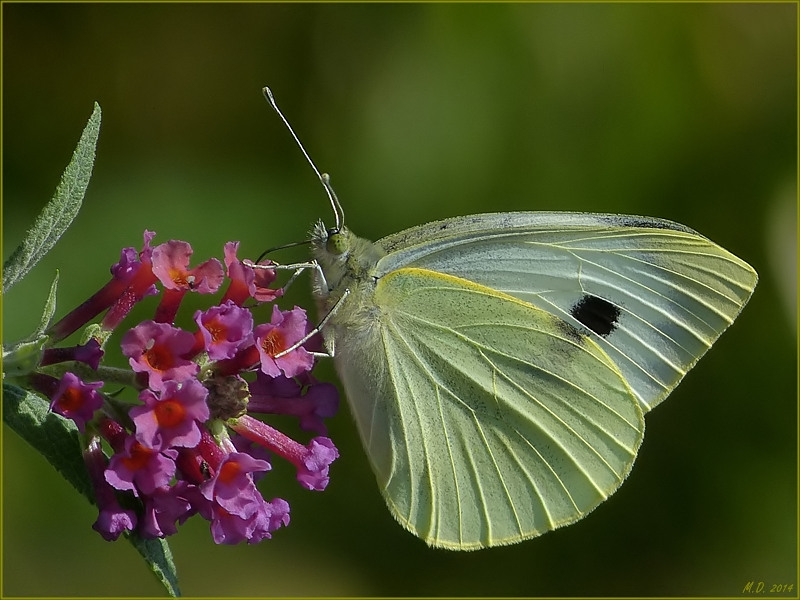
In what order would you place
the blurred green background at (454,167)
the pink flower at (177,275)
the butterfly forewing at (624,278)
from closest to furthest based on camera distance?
the pink flower at (177,275), the butterfly forewing at (624,278), the blurred green background at (454,167)

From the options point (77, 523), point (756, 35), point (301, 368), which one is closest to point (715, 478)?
point (756, 35)

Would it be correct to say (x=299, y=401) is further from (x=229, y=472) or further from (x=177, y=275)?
(x=177, y=275)

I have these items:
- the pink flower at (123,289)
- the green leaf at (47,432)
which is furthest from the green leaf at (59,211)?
the green leaf at (47,432)

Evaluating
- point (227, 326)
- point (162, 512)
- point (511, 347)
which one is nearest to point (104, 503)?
point (162, 512)

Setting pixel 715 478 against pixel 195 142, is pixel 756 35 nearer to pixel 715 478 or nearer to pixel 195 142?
pixel 715 478

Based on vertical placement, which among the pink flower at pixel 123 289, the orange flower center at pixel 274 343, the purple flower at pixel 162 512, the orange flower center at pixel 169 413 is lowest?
the purple flower at pixel 162 512

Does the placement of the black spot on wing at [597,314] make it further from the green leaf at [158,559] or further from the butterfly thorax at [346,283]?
the green leaf at [158,559]
